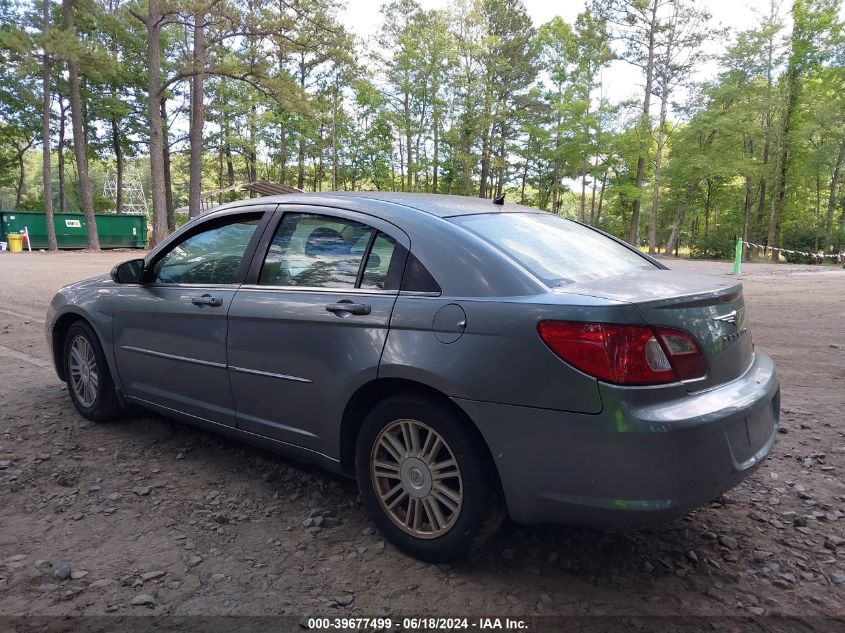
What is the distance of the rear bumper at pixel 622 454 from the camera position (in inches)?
78.7

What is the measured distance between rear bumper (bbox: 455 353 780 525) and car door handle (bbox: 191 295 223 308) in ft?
5.42

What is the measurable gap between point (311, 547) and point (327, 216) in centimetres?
163

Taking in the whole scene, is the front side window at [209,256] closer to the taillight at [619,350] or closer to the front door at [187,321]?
the front door at [187,321]

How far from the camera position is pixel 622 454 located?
2.00 m

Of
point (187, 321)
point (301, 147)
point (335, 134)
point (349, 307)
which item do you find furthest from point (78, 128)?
point (349, 307)

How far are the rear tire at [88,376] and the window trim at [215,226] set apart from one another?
751 mm

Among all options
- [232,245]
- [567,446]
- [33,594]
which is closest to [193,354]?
[232,245]

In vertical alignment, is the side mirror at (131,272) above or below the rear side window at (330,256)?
below

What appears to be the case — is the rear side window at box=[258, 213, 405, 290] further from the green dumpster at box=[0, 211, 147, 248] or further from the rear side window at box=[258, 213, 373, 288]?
the green dumpster at box=[0, 211, 147, 248]

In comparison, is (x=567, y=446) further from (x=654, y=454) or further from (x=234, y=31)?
(x=234, y=31)

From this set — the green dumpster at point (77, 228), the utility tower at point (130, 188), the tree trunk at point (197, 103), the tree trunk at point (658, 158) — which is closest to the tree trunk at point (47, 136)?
the green dumpster at point (77, 228)

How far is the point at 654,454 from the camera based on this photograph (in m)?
1.99

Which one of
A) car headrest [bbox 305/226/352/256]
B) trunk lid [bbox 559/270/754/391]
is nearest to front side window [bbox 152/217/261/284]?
car headrest [bbox 305/226/352/256]

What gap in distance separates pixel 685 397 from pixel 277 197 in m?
2.44
